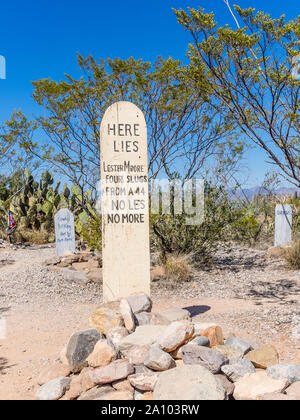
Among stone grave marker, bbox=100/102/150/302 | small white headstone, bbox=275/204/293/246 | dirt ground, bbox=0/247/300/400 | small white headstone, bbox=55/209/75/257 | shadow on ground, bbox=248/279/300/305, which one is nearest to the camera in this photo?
dirt ground, bbox=0/247/300/400

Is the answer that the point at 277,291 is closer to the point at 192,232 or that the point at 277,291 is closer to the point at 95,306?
the point at 192,232

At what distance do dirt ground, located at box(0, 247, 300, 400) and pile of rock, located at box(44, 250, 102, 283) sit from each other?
0.54ft

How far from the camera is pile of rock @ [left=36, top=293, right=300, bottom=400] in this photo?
2467mm

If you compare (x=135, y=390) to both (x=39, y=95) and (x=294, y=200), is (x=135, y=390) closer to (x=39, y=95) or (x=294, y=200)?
(x=39, y=95)

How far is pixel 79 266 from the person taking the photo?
715 centimetres

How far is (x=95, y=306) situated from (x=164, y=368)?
3.02 m

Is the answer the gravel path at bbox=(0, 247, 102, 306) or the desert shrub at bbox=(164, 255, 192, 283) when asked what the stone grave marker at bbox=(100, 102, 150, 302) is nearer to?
the gravel path at bbox=(0, 247, 102, 306)

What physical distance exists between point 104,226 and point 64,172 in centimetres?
502

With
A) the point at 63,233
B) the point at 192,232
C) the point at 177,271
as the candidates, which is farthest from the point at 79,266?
the point at 192,232

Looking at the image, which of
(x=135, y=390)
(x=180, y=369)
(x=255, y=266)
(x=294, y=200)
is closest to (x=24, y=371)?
(x=135, y=390)

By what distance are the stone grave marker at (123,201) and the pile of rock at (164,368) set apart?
36.5 inches

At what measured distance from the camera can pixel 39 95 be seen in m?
8.75

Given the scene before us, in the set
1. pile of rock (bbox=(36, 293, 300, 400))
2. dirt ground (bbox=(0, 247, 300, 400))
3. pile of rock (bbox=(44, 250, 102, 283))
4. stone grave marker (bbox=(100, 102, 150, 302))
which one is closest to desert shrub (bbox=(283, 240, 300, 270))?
dirt ground (bbox=(0, 247, 300, 400))

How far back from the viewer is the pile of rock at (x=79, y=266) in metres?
6.60
